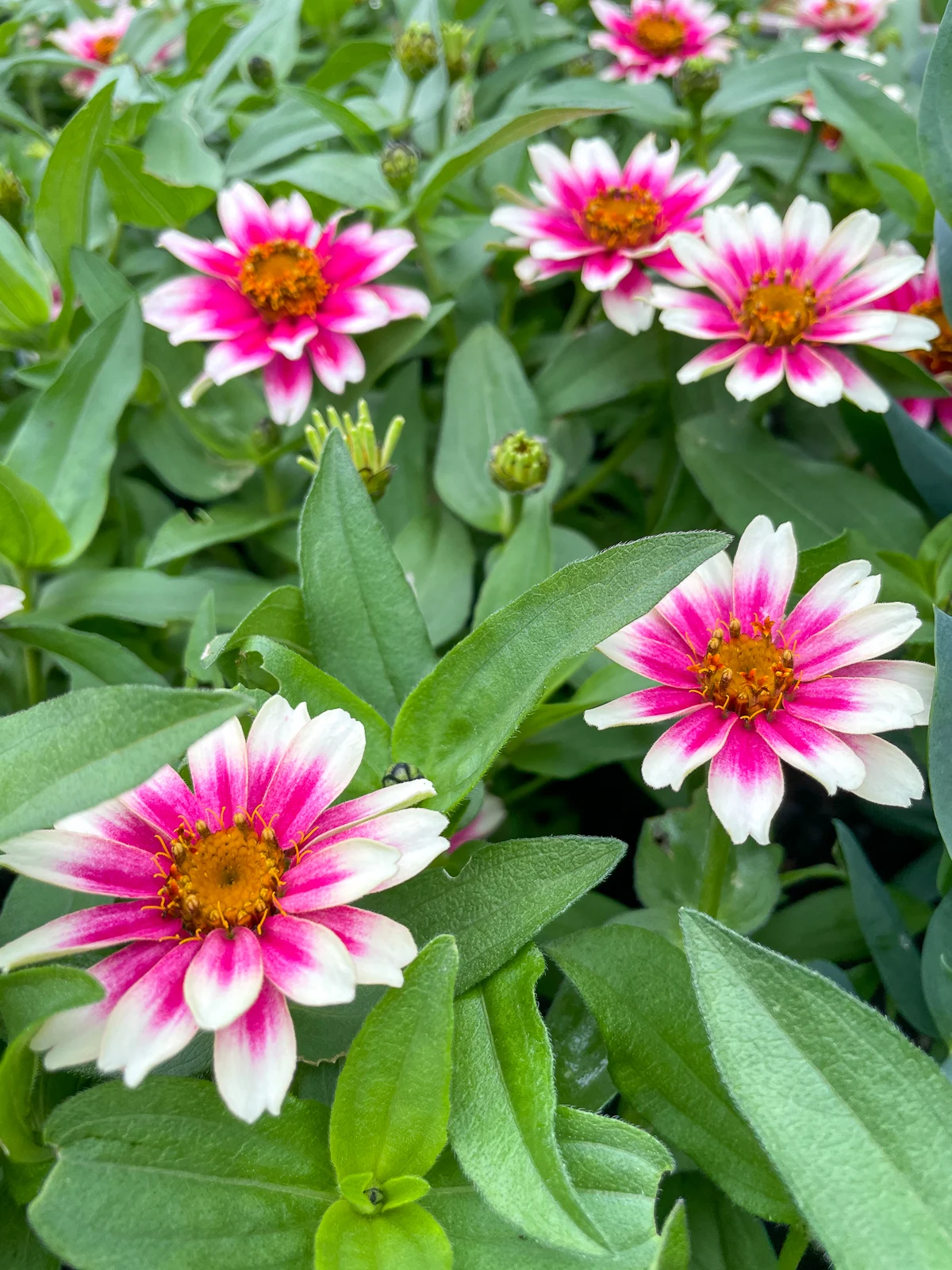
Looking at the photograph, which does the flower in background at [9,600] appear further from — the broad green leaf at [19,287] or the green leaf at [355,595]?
the broad green leaf at [19,287]

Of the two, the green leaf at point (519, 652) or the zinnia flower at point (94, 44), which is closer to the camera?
the green leaf at point (519, 652)

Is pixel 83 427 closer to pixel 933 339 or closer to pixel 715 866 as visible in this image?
pixel 715 866

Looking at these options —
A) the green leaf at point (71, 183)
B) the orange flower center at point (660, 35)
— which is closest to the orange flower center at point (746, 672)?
the green leaf at point (71, 183)

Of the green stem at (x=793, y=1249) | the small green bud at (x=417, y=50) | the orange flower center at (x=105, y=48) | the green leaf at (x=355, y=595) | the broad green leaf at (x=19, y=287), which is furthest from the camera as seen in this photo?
the orange flower center at (x=105, y=48)

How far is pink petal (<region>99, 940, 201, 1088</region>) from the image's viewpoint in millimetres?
411

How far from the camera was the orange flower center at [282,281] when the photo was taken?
32.3 inches

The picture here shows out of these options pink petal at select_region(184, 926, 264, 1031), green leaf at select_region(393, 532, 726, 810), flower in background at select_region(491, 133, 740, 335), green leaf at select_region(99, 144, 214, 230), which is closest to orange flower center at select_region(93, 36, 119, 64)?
green leaf at select_region(99, 144, 214, 230)

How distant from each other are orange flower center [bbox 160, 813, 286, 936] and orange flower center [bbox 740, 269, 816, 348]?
51 centimetres

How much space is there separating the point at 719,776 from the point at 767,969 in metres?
0.11

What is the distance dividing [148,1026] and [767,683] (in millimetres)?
344

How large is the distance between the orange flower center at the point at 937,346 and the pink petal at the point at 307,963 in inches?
26.5

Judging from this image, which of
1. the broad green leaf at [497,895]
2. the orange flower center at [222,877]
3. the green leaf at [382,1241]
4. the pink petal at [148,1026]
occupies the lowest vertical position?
the green leaf at [382,1241]

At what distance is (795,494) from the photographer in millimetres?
804

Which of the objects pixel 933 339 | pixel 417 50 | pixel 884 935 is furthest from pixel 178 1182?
pixel 417 50
